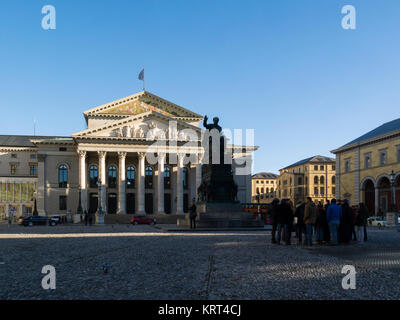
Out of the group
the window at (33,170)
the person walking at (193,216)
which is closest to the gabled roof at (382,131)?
the person walking at (193,216)

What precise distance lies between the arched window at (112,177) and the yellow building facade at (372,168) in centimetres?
3512

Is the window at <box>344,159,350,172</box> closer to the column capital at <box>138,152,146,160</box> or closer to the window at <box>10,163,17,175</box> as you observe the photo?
the column capital at <box>138,152,146,160</box>

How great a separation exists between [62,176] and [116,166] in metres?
8.32

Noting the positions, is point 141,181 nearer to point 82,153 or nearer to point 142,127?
point 142,127

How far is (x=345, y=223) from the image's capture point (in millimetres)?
17344

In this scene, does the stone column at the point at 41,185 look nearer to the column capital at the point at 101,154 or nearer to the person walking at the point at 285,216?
the column capital at the point at 101,154

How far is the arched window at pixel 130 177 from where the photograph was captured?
66312mm

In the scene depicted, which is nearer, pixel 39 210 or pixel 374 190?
pixel 374 190

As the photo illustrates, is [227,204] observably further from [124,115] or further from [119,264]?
[124,115]

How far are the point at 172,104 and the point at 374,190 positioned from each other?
1248 inches

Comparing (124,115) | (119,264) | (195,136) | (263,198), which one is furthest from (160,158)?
(263,198)
